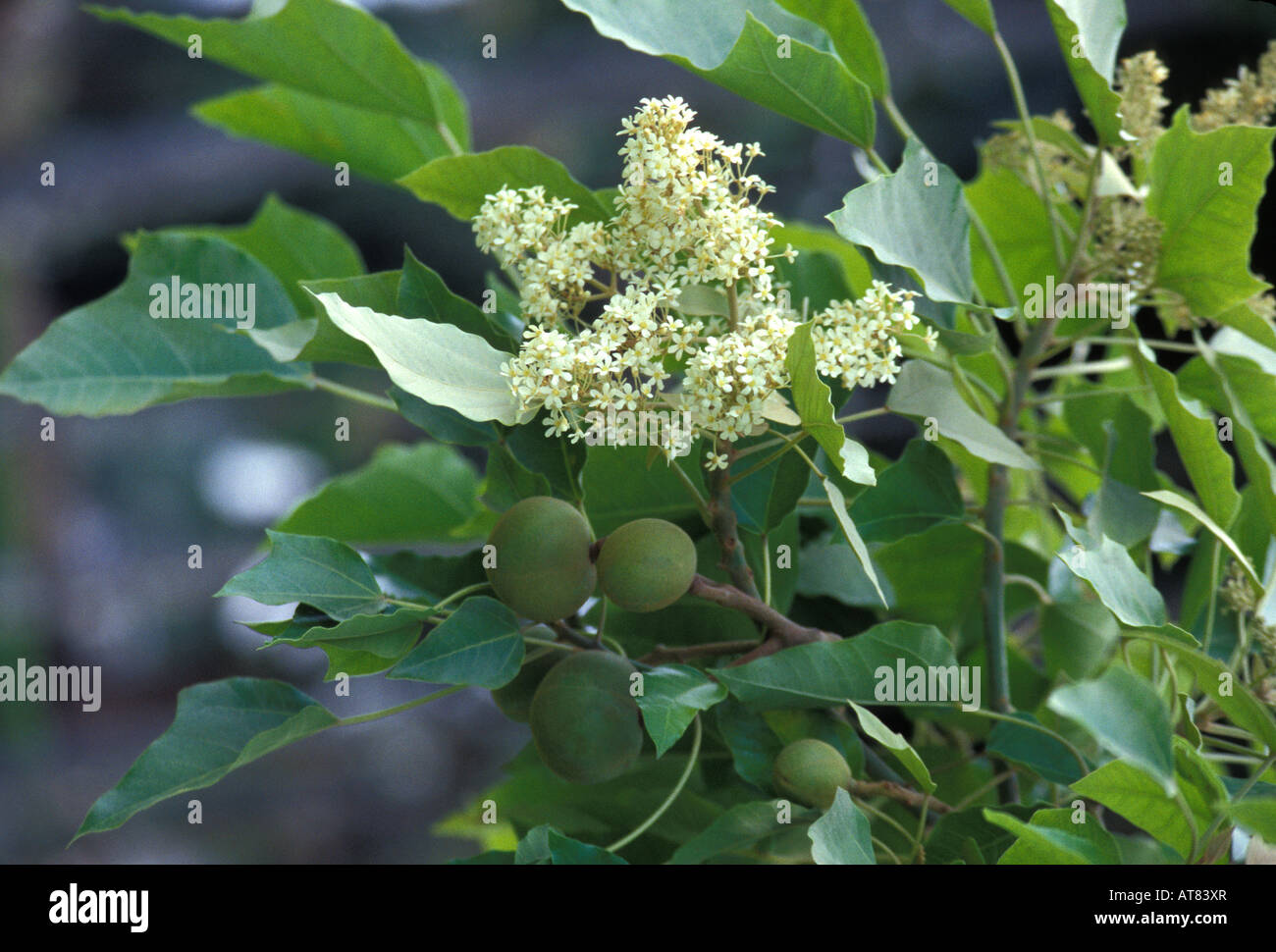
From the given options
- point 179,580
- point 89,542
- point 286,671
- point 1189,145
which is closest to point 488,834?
point 1189,145

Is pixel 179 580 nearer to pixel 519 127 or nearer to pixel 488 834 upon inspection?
pixel 519 127

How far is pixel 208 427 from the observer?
1.88 meters

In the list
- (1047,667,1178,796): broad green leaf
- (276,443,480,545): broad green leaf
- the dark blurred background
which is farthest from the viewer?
the dark blurred background

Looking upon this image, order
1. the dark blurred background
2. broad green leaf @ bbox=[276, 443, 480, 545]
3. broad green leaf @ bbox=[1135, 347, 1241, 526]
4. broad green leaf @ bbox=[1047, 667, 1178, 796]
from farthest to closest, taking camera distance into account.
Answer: the dark blurred background → broad green leaf @ bbox=[276, 443, 480, 545] → broad green leaf @ bbox=[1135, 347, 1241, 526] → broad green leaf @ bbox=[1047, 667, 1178, 796]

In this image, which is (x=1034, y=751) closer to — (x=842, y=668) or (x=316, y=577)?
(x=842, y=668)

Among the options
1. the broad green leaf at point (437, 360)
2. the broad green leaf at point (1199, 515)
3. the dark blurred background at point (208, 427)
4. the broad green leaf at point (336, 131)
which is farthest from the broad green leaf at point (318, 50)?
the dark blurred background at point (208, 427)

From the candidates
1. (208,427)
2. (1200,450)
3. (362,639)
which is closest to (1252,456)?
(1200,450)

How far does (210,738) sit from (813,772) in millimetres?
141

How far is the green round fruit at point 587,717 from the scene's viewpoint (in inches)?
9.6

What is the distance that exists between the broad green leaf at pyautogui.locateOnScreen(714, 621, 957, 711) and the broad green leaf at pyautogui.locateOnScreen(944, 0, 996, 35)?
6.6 inches

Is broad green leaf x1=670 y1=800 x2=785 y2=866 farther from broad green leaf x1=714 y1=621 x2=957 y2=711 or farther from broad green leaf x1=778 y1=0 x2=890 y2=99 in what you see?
broad green leaf x1=778 y1=0 x2=890 y2=99

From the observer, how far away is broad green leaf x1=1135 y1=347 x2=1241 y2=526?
0.26 m

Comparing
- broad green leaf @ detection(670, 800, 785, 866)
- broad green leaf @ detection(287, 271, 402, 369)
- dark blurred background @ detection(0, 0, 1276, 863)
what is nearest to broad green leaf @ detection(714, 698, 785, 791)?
broad green leaf @ detection(670, 800, 785, 866)
